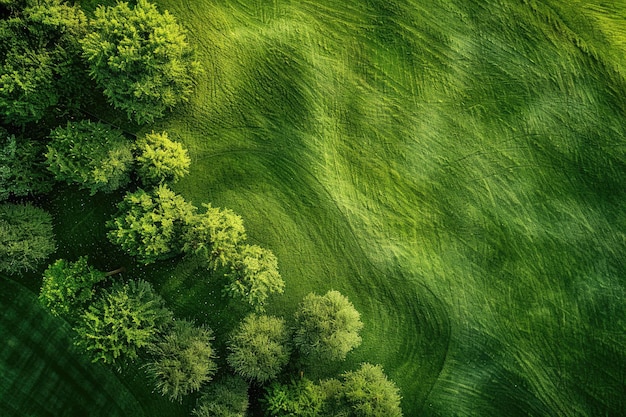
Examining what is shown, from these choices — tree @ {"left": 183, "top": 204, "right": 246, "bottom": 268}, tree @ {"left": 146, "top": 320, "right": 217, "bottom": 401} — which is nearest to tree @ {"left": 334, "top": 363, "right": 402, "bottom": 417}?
tree @ {"left": 146, "top": 320, "right": 217, "bottom": 401}

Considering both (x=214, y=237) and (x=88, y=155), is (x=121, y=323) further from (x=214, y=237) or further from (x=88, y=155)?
(x=88, y=155)

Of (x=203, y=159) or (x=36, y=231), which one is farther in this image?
(x=203, y=159)

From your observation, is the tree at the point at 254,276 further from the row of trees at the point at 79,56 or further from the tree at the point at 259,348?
the row of trees at the point at 79,56

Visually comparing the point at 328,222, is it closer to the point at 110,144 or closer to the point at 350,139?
the point at 350,139

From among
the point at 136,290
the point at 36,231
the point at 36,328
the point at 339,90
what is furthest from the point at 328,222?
the point at 36,328

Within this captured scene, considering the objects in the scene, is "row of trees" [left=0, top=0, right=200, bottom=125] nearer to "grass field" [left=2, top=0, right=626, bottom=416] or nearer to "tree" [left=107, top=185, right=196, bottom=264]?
"grass field" [left=2, top=0, right=626, bottom=416]

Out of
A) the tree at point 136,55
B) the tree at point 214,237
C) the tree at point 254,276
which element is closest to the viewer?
the tree at point 136,55

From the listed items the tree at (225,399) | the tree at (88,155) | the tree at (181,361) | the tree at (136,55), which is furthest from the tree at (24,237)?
the tree at (225,399)
